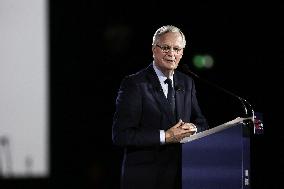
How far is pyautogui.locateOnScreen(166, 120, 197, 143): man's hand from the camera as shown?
2143mm

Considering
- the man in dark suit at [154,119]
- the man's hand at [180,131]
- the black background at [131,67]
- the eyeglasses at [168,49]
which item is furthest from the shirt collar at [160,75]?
the black background at [131,67]

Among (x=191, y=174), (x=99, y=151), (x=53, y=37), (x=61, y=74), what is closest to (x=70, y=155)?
(x=99, y=151)

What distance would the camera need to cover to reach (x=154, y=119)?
7.56 ft

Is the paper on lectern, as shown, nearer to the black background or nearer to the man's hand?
the man's hand

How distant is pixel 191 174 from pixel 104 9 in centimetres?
308

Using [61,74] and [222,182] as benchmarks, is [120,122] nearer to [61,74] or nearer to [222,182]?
[222,182]

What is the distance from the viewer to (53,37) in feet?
18.5

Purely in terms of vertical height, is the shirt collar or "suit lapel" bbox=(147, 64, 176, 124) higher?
the shirt collar

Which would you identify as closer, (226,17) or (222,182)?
(222,182)

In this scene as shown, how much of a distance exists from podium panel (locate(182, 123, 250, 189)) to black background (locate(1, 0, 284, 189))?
138cm

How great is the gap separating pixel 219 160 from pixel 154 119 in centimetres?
39

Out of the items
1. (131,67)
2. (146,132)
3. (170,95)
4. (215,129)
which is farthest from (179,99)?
(131,67)

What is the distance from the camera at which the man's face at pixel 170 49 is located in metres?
2.28

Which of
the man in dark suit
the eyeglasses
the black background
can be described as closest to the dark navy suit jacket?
the man in dark suit
